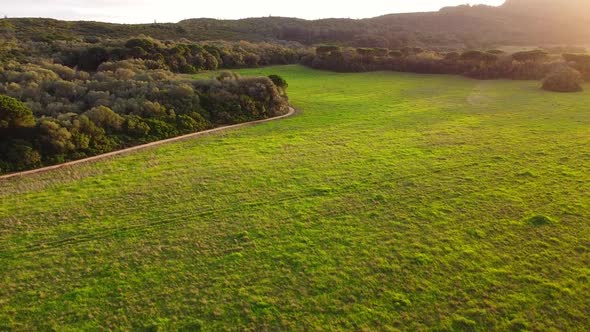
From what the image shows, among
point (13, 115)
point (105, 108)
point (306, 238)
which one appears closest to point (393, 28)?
point (105, 108)

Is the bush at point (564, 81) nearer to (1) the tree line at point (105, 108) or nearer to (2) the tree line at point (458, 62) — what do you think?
(2) the tree line at point (458, 62)

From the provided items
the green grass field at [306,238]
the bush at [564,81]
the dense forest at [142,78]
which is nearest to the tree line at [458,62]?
the dense forest at [142,78]

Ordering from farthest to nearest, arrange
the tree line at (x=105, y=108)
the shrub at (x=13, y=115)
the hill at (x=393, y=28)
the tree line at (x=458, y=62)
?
the hill at (x=393, y=28) < the tree line at (x=458, y=62) < the tree line at (x=105, y=108) < the shrub at (x=13, y=115)

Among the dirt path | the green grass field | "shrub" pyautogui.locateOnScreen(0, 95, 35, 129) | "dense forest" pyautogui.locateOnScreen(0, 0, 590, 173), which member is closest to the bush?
"dense forest" pyautogui.locateOnScreen(0, 0, 590, 173)

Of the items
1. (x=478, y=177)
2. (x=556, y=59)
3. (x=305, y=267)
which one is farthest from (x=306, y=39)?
(x=305, y=267)

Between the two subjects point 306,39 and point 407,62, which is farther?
point 306,39

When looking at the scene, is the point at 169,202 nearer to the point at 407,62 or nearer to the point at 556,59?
the point at 407,62
